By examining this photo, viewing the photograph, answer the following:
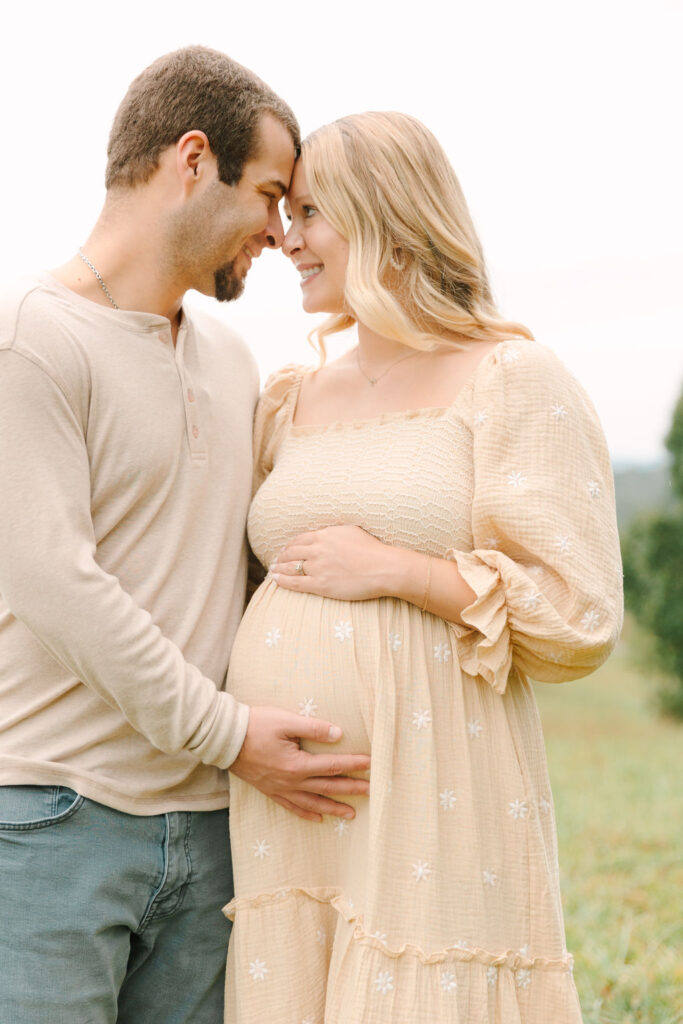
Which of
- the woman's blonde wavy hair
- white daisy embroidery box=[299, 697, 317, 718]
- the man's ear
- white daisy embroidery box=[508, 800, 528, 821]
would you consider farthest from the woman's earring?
white daisy embroidery box=[508, 800, 528, 821]

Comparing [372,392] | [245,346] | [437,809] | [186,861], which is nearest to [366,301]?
[372,392]

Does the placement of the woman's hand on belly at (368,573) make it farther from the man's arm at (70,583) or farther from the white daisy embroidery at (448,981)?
the white daisy embroidery at (448,981)

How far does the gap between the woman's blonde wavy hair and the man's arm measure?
0.76m

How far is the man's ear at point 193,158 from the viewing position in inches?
85.5

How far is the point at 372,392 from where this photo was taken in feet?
8.04

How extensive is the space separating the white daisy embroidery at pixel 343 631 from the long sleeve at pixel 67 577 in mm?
318

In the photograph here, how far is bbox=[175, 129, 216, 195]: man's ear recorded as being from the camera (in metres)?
2.17

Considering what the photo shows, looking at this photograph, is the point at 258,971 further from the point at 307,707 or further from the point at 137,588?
the point at 137,588

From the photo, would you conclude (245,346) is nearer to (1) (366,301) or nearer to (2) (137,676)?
(1) (366,301)

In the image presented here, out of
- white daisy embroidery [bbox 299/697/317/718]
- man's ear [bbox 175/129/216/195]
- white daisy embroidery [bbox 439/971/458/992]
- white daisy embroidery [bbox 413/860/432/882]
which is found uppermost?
man's ear [bbox 175/129/216/195]

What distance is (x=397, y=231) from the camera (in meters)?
2.39

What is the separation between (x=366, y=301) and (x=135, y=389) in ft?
1.85

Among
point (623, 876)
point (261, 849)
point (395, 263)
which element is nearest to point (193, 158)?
point (395, 263)

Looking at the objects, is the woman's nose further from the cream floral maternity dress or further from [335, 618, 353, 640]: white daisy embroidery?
[335, 618, 353, 640]: white daisy embroidery
